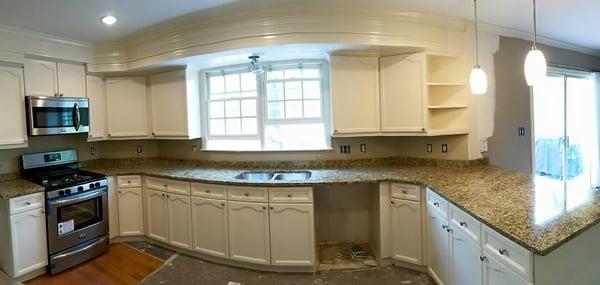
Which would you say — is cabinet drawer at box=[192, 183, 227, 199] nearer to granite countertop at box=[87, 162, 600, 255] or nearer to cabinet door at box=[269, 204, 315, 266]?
granite countertop at box=[87, 162, 600, 255]

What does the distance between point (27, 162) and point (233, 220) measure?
2331 millimetres

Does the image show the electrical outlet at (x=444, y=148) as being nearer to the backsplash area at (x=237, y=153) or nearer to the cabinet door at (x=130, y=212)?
the backsplash area at (x=237, y=153)

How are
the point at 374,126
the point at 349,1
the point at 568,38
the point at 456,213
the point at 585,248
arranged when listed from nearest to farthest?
the point at 585,248, the point at 456,213, the point at 349,1, the point at 374,126, the point at 568,38

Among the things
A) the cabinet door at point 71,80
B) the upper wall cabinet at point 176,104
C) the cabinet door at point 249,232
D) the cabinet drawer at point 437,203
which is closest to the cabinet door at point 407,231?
the cabinet drawer at point 437,203

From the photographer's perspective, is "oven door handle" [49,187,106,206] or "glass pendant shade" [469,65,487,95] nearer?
"glass pendant shade" [469,65,487,95]

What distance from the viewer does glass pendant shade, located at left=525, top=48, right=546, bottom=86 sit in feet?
5.43

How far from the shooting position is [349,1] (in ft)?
8.59

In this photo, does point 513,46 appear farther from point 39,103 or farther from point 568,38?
point 39,103

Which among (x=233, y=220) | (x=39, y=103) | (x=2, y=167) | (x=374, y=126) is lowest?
(x=233, y=220)

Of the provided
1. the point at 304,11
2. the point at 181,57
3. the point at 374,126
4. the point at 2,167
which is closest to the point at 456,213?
the point at 374,126

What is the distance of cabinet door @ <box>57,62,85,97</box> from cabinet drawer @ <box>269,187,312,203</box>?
263cm

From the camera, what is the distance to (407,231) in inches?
106

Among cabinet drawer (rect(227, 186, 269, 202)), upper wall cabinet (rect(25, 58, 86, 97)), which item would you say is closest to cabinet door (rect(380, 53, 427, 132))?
cabinet drawer (rect(227, 186, 269, 202))

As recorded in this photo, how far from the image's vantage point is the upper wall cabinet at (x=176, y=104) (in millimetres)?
3619
